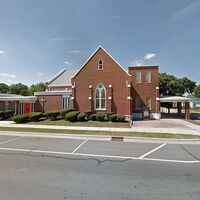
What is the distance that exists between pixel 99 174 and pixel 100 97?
19286mm

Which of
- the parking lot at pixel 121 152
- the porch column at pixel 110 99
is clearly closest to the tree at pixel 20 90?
the porch column at pixel 110 99

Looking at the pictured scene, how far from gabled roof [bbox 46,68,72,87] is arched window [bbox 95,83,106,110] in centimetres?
1082

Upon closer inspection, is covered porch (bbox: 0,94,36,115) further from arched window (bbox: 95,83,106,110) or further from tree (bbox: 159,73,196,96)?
tree (bbox: 159,73,196,96)

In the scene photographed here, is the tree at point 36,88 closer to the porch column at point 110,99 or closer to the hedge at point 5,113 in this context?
the hedge at point 5,113

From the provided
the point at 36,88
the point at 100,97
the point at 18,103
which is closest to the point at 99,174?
the point at 100,97

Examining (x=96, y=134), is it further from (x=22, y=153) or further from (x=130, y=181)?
(x=130, y=181)

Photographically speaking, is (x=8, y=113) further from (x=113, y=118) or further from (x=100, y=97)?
(x=113, y=118)

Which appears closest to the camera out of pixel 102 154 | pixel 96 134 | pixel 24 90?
pixel 102 154

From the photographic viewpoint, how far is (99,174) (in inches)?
229

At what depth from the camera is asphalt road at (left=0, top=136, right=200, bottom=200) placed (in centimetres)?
448

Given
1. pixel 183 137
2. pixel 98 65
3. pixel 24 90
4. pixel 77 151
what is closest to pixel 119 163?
pixel 77 151

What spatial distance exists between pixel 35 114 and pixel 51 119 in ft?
6.74

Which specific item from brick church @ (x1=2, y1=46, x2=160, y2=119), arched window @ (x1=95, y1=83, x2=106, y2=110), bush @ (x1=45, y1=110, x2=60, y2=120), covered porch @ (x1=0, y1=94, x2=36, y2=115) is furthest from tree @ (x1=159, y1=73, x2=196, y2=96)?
covered porch @ (x1=0, y1=94, x2=36, y2=115)

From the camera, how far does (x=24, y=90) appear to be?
9294cm
